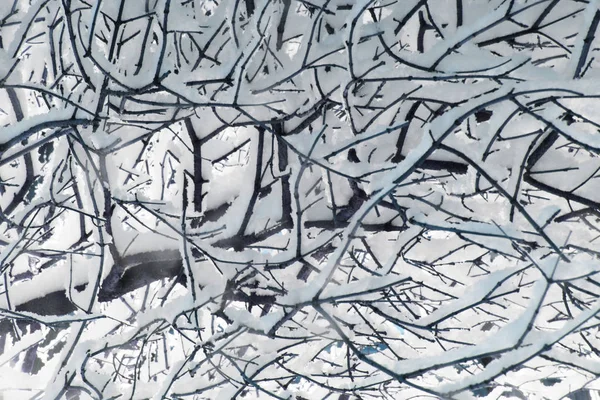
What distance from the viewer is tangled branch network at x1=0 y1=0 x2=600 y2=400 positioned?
1.35m

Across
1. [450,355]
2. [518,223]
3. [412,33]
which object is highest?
[412,33]

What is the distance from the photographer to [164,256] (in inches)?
91.6

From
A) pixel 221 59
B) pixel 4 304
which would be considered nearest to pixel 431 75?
pixel 221 59

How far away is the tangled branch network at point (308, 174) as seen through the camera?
4.44 ft

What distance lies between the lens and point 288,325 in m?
2.56

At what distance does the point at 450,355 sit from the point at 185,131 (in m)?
1.68

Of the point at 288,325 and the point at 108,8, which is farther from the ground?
the point at 108,8

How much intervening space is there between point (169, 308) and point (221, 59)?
108 centimetres

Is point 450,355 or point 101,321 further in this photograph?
point 101,321

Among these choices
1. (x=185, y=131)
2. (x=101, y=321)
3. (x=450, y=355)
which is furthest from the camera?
(x=101, y=321)

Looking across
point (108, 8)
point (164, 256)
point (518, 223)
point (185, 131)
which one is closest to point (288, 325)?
point (164, 256)

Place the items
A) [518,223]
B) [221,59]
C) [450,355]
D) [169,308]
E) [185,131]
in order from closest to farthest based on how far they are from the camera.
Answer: [450,355]
[518,223]
[169,308]
[221,59]
[185,131]

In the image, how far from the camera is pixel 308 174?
228cm

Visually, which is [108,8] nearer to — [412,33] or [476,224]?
[412,33]
